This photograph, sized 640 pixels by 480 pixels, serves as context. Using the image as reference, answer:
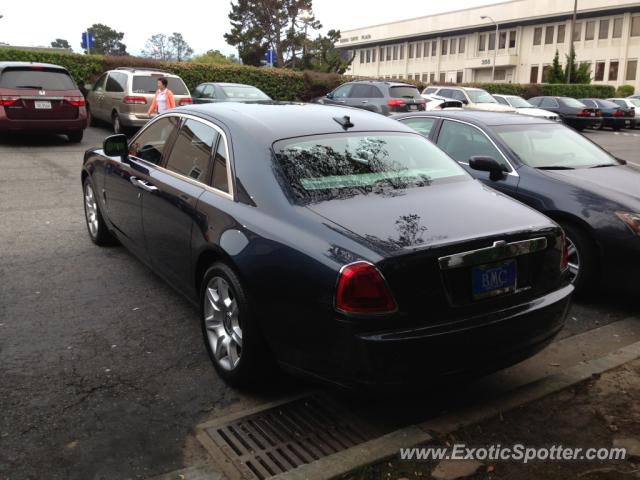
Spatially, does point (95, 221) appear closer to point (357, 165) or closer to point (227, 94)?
point (357, 165)

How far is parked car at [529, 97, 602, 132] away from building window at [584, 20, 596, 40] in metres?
38.8

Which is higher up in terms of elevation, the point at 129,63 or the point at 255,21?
the point at 255,21

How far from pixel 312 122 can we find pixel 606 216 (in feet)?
8.52

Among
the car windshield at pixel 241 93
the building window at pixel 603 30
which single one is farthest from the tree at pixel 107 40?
the car windshield at pixel 241 93

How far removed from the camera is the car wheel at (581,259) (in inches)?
208

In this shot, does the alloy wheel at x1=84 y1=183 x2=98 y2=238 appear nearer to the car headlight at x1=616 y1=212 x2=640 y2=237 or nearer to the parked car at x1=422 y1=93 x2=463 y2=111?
the car headlight at x1=616 y1=212 x2=640 y2=237

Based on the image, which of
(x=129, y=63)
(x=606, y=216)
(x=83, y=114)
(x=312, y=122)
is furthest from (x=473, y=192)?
(x=129, y=63)

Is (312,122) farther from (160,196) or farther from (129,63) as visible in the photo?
(129,63)

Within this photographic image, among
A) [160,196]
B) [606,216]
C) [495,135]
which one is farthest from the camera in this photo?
[495,135]

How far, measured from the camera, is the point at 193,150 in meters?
4.54

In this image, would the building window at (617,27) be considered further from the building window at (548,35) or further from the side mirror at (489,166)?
the side mirror at (489,166)

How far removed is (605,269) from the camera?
5.20 m

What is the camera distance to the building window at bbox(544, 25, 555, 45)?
64688 mm

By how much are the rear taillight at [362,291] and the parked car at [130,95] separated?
13.0 metres
